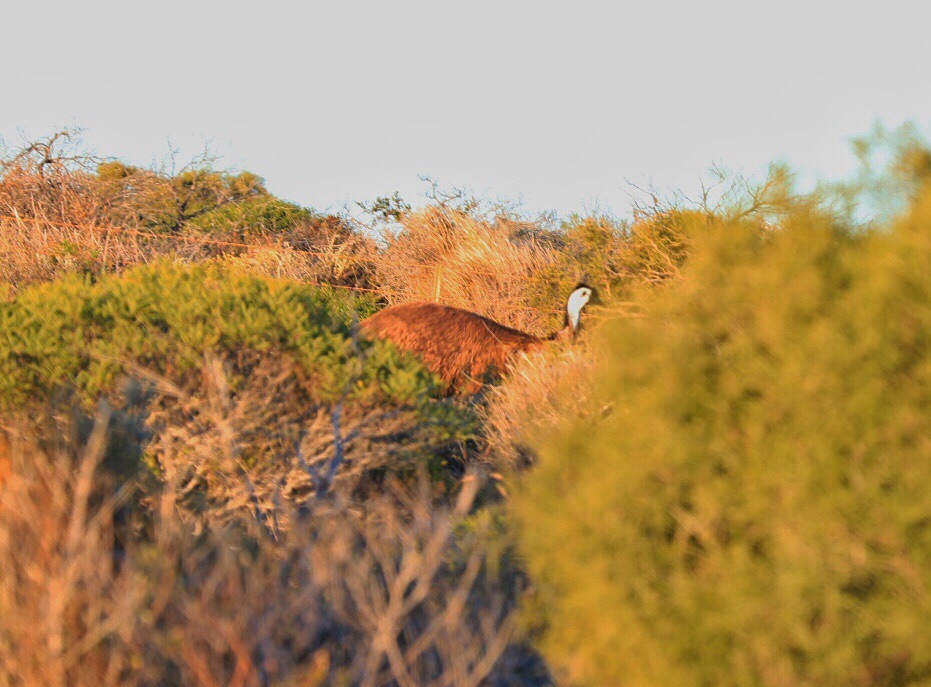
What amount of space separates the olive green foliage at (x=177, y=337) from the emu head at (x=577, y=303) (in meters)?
3.53

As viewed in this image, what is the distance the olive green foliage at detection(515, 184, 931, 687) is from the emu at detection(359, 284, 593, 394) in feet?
20.8

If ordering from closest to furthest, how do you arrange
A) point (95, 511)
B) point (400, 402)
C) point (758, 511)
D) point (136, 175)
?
point (758, 511) → point (95, 511) → point (400, 402) → point (136, 175)

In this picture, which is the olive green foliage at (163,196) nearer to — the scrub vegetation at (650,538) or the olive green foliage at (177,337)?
the olive green foliage at (177,337)

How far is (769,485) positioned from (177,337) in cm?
476

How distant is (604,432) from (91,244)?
11676 mm

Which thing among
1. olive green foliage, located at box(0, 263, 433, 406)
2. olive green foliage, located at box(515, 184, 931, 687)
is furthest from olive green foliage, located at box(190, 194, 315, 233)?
olive green foliage, located at box(515, 184, 931, 687)

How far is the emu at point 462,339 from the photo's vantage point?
10.2 m

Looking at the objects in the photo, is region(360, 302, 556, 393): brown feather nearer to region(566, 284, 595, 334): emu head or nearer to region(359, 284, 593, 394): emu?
region(359, 284, 593, 394): emu

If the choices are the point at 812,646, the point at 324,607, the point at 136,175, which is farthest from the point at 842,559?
the point at 136,175

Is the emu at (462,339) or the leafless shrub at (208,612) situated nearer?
the leafless shrub at (208,612)

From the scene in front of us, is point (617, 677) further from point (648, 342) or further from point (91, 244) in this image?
point (91, 244)

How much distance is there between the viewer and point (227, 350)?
6953 mm

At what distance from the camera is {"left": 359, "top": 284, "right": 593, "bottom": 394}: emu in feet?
33.3

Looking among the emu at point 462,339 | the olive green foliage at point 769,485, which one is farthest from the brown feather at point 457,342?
the olive green foliage at point 769,485
